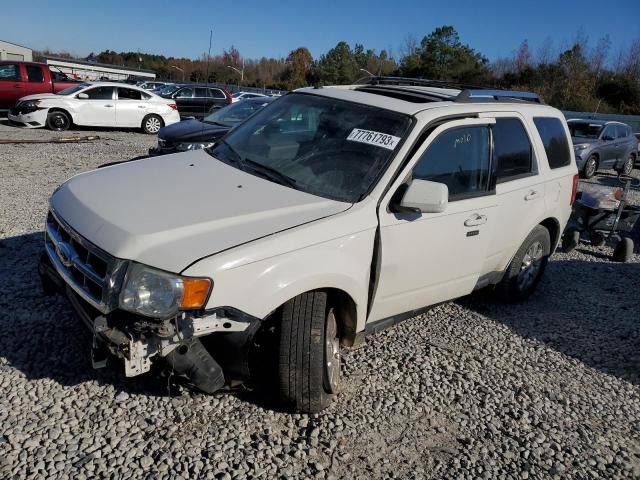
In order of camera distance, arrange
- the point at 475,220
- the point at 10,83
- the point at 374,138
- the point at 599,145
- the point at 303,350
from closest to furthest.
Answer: the point at 303,350 → the point at 374,138 → the point at 475,220 → the point at 599,145 → the point at 10,83

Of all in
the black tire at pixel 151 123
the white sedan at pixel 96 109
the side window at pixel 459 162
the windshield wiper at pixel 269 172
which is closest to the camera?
the windshield wiper at pixel 269 172

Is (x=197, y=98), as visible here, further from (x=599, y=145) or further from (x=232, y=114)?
(x=599, y=145)

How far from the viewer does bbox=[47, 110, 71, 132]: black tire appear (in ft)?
48.5

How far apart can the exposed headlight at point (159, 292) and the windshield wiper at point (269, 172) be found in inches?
44.9

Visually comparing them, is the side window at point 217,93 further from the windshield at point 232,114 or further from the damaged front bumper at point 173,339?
the damaged front bumper at point 173,339

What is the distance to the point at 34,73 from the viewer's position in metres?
16.6

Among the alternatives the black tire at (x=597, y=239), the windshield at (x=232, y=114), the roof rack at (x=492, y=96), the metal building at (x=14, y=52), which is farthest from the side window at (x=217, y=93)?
the metal building at (x=14, y=52)

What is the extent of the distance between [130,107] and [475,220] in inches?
562

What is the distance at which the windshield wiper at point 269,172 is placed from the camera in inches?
139

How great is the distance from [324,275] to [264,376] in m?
0.70

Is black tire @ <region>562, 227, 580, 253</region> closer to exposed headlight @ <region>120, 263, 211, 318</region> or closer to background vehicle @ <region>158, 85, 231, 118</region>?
exposed headlight @ <region>120, 263, 211, 318</region>

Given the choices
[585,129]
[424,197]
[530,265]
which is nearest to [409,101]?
[424,197]

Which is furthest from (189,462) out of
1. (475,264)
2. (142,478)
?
(475,264)

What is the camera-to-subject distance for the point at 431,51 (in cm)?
5934
